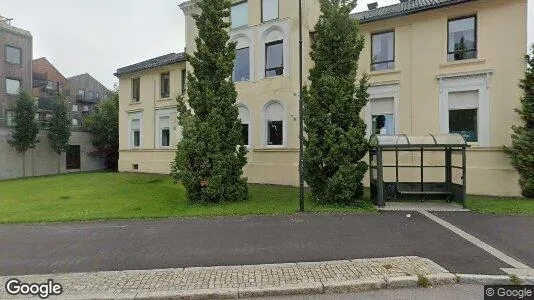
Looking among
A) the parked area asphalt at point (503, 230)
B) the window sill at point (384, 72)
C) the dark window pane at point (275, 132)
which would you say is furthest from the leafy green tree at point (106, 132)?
the parked area asphalt at point (503, 230)

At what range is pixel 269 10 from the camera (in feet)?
55.5

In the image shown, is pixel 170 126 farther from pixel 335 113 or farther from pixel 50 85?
pixel 50 85

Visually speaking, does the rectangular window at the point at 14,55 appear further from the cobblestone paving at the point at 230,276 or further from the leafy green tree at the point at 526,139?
the leafy green tree at the point at 526,139

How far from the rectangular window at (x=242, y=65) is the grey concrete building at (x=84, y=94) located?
128 feet

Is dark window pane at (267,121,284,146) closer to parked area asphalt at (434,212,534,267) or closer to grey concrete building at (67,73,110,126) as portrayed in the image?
parked area asphalt at (434,212,534,267)

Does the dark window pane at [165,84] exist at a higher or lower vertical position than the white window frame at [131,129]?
higher

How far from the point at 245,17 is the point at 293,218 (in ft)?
42.3

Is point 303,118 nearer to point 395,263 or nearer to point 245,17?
point 395,263

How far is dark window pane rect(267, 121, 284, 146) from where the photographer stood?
16.6 m

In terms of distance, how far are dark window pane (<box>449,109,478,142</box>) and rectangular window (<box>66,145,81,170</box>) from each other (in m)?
30.2

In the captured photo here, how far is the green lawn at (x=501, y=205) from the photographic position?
9750 millimetres

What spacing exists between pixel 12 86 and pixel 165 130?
64.2 ft

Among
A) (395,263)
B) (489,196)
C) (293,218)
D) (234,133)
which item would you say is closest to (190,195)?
(234,133)

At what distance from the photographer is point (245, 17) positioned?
58.3 ft
